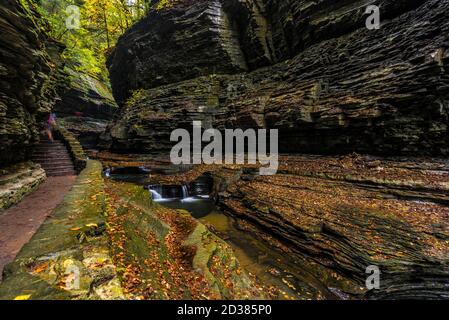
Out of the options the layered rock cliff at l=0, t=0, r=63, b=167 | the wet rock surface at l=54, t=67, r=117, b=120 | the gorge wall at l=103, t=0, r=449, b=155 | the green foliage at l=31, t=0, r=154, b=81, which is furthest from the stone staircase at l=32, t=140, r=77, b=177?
the wet rock surface at l=54, t=67, r=117, b=120

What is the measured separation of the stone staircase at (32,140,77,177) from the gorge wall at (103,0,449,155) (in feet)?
23.6

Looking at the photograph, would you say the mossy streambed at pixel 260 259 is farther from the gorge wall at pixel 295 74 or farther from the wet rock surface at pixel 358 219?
the gorge wall at pixel 295 74

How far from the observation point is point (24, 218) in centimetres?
555

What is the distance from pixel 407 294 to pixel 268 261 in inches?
132

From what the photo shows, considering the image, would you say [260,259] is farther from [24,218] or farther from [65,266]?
[24,218]

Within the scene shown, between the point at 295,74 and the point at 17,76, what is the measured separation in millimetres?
15796

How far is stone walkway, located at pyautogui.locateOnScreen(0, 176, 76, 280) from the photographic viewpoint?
420 cm

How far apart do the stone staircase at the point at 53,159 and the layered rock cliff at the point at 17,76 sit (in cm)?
209

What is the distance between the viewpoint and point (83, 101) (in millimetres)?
31000

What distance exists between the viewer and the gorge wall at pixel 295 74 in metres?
9.81

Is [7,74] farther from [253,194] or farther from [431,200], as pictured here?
[431,200]

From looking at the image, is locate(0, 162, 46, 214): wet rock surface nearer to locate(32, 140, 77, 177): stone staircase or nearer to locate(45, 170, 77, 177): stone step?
locate(45, 170, 77, 177): stone step

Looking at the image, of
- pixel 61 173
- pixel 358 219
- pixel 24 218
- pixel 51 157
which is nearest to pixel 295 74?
pixel 358 219

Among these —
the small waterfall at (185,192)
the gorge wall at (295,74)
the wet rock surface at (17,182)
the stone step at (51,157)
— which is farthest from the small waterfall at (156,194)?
the gorge wall at (295,74)
